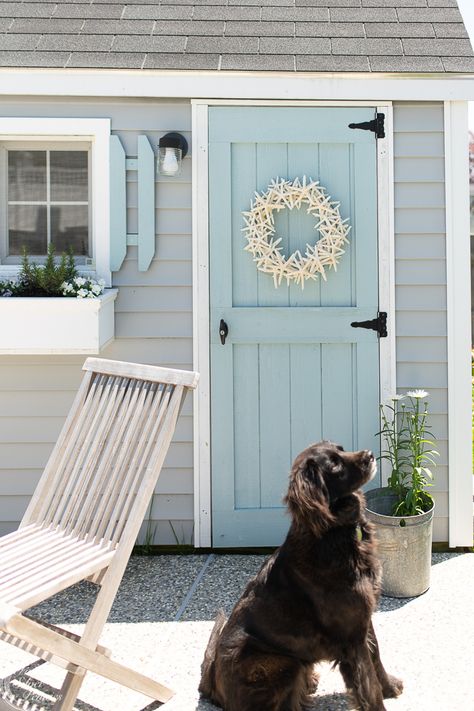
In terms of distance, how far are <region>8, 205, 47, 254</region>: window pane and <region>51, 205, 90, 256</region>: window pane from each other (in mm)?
59

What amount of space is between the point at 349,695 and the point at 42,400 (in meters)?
2.48

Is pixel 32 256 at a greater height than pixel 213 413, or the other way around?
pixel 32 256

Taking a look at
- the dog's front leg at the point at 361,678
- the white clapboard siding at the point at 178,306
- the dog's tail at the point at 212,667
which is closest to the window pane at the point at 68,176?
the white clapboard siding at the point at 178,306

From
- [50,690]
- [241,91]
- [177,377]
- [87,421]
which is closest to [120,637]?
[50,690]

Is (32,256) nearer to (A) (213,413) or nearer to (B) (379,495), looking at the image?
(A) (213,413)

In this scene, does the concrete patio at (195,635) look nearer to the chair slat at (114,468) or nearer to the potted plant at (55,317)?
the chair slat at (114,468)

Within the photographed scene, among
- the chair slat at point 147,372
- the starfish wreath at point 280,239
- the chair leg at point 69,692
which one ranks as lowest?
the chair leg at point 69,692

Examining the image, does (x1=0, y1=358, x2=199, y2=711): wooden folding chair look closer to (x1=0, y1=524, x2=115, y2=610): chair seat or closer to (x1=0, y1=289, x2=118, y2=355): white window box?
(x1=0, y1=524, x2=115, y2=610): chair seat

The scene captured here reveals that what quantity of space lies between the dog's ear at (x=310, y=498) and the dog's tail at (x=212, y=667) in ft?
1.62

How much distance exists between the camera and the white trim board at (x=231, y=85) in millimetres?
4410

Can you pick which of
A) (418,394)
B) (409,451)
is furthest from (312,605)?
(409,451)

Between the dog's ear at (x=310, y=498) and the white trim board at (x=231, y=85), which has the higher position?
the white trim board at (x=231, y=85)

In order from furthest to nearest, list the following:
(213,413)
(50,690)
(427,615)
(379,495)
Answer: (213,413) → (379,495) → (427,615) → (50,690)

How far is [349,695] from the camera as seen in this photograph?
105 inches
